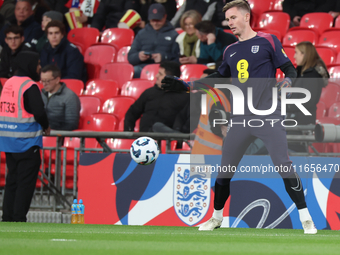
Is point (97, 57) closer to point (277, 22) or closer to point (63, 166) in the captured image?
point (277, 22)

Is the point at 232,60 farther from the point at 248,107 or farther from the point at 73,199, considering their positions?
the point at 73,199

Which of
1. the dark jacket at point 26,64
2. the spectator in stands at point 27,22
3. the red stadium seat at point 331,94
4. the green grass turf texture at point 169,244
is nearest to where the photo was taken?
the green grass turf texture at point 169,244

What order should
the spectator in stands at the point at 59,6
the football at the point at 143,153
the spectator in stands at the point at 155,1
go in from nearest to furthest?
the football at the point at 143,153, the spectator in stands at the point at 155,1, the spectator in stands at the point at 59,6

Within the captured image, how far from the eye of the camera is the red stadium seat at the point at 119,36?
37.1 feet

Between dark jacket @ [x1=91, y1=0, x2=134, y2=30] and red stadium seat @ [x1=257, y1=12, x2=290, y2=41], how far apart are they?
3222 mm

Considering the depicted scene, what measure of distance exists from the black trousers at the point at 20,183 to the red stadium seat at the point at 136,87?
3044 millimetres

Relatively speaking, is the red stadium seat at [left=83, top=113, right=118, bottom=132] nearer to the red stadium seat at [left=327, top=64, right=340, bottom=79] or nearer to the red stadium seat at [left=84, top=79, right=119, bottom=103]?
the red stadium seat at [left=84, top=79, right=119, bottom=103]

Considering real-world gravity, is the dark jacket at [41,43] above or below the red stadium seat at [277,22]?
below

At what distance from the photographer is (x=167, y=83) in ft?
15.9

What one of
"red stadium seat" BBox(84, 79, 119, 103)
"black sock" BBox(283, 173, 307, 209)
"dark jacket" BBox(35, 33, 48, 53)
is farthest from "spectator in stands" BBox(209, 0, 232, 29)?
"black sock" BBox(283, 173, 307, 209)

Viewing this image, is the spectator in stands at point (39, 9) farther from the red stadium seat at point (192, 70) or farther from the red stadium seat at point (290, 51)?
the red stadium seat at point (290, 51)

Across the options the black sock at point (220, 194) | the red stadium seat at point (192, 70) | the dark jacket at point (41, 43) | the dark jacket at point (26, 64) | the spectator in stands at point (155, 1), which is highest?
the spectator in stands at point (155, 1)

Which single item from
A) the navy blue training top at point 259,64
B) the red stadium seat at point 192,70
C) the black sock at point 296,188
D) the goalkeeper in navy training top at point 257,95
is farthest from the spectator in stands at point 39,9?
the black sock at point 296,188

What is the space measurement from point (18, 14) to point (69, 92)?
4687 millimetres
